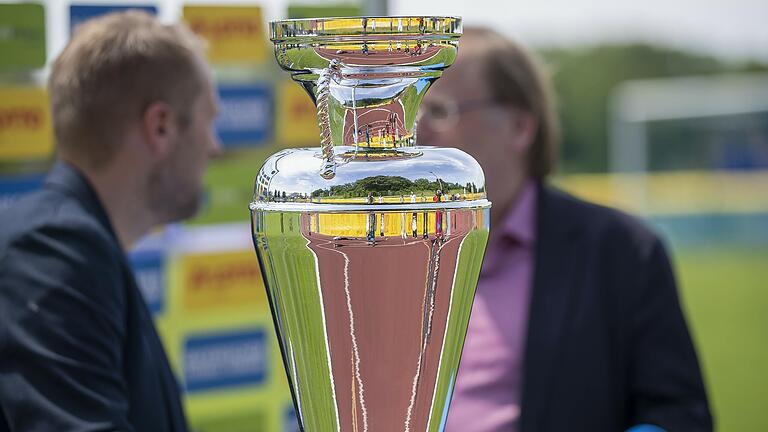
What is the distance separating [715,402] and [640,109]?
15.8 metres

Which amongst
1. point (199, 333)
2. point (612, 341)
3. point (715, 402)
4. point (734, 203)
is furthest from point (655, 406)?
point (734, 203)

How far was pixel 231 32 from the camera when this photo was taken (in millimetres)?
3102

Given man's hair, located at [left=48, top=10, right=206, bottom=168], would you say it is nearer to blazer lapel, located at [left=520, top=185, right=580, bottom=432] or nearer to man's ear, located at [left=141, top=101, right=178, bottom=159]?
man's ear, located at [left=141, top=101, right=178, bottom=159]

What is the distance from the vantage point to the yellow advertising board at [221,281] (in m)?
3.13

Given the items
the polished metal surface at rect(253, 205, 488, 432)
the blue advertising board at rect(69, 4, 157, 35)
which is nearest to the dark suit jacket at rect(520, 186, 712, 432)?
the polished metal surface at rect(253, 205, 488, 432)

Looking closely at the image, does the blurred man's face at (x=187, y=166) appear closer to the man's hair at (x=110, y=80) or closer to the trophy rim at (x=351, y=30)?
the man's hair at (x=110, y=80)

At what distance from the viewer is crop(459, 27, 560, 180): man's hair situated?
7.25 feet

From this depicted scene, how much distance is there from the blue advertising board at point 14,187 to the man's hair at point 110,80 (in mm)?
1055

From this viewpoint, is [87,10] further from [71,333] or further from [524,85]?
[71,333]

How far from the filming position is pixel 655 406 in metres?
1.92

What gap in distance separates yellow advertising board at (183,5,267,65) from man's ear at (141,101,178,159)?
1.27 m

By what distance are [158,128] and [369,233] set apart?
1013 millimetres

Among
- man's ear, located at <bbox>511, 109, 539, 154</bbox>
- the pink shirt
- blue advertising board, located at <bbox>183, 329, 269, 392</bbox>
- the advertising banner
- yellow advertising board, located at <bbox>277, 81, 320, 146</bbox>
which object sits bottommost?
blue advertising board, located at <bbox>183, 329, 269, 392</bbox>

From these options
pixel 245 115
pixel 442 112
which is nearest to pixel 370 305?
pixel 442 112
